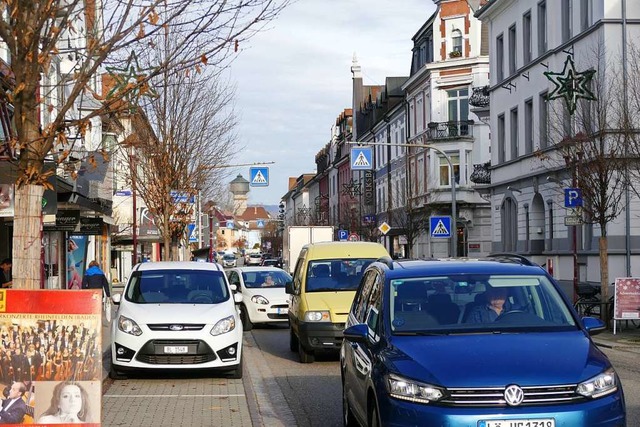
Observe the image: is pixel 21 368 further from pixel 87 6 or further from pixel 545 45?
pixel 545 45

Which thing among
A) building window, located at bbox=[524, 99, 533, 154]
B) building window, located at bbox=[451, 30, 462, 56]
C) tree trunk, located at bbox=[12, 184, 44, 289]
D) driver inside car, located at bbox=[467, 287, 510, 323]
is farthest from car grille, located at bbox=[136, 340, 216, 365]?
building window, located at bbox=[451, 30, 462, 56]

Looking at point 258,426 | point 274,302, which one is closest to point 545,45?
point 274,302

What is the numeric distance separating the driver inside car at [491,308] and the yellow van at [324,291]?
8539mm

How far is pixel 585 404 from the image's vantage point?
280 inches

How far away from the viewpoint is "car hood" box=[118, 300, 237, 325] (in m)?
15.1

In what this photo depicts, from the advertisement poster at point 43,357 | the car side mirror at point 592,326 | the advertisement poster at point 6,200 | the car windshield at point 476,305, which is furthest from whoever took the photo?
the advertisement poster at point 6,200

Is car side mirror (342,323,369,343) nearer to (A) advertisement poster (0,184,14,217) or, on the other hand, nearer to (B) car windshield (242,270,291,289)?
(A) advertisement poster (0,184,14,217)

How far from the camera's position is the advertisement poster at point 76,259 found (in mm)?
37850

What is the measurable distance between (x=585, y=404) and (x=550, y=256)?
1291 inches

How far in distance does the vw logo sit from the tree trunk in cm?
424

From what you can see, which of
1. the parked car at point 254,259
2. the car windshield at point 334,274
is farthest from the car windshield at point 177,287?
the parked car at point 254,259

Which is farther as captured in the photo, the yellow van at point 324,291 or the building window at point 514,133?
the building window at point 514,133

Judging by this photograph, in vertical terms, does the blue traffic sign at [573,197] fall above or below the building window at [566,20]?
below

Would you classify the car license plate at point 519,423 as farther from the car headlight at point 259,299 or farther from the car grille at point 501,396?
the car headlight at point 259,299
